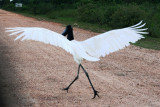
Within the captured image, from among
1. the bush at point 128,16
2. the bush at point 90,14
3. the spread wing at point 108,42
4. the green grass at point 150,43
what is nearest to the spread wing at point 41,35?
the spread wing at point 108,42

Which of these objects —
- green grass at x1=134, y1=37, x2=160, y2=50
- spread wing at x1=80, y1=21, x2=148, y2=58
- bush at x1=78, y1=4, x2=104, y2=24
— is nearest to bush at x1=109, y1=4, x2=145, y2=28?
green grass at x1=134, y1=37, x2=160, y2=50

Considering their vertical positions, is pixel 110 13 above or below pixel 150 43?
above

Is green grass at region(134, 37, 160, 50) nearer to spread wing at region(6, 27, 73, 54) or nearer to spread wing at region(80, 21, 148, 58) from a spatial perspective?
spread wing at region(80, 21, 148, 58)

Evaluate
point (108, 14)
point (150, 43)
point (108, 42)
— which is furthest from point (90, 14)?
point (108, 42)

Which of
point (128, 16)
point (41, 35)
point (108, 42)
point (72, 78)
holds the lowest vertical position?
point (72, 78)

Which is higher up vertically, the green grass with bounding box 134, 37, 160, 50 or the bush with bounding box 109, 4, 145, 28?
the bush with bounding box 109, 4, 145, 28

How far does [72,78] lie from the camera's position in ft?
21.1

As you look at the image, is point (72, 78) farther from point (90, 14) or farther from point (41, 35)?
point (90, 14)

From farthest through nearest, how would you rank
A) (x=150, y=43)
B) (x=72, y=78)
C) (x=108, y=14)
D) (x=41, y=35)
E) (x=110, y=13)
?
(x=108, y=14) < (x=110, y=13) < (x=150, y=43) < (x=72, y=78) < (x=41, y=35)

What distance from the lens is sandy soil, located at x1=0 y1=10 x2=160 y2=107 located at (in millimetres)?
4949

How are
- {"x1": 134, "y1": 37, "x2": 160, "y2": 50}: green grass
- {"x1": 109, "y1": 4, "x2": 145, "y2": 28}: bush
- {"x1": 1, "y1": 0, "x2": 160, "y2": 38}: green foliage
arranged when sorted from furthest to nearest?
1. {"x1": 1, "y1": 0, "x2": 160, "y2": 38}: green foliage
2. {"x1": 109, "y1": 4, "x2": 145, "y2": 28}: bush
3. {"x1": 134, "y1": 37, "x2": 160, "y2": 50}: green grass

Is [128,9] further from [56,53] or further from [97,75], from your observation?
[97,75]

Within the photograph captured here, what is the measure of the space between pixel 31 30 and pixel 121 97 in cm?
200

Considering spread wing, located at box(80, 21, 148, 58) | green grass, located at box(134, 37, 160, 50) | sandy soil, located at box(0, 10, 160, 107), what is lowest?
green grass, located at box(134, 37, 160, 50)
